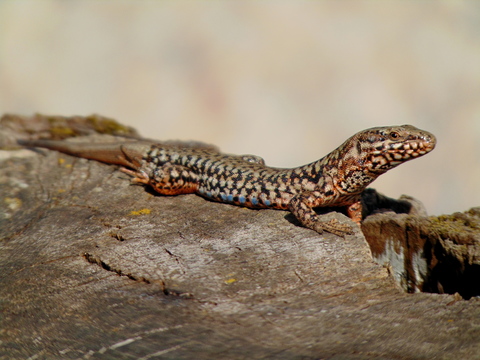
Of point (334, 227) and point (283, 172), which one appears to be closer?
point (334, 227)

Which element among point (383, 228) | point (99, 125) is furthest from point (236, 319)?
point (99, 125)

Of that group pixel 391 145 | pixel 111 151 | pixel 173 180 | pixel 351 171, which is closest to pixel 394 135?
pixel 391 145

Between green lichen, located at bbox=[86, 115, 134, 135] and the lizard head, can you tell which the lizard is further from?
green lichen, located at bbox=[86, 115, 134, 135]

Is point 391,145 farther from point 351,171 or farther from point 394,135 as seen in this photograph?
point 351,171

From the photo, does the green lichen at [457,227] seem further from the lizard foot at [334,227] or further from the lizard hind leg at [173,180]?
the lizard hind leg at [173,180]

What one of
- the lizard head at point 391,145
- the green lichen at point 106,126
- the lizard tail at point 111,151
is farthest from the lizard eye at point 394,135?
the green lichen at point 106,126

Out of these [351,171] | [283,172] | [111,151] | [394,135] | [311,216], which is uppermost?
[111,151]

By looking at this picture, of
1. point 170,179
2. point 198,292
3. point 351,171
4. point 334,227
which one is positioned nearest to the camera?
point 198,292

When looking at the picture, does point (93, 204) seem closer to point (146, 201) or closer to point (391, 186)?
point (146, 201)
